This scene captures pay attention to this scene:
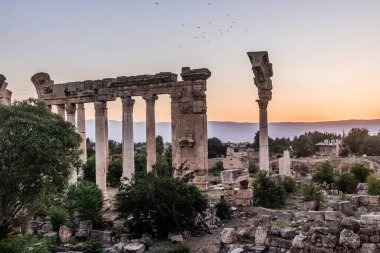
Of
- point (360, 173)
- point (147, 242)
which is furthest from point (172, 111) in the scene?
point (360, 173)

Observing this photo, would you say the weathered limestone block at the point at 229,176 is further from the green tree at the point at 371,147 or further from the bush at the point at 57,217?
the green tree at the point at 371,147

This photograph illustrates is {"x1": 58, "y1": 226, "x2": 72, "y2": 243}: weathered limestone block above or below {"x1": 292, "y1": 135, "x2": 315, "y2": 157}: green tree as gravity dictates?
below

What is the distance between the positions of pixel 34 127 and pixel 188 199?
22.7 feet

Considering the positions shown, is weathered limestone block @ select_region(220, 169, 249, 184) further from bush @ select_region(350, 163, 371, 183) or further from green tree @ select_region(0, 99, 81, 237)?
bush @ select_region(350, 163, 371, 183)

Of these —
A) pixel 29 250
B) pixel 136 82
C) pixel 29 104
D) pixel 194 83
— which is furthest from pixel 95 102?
pixel 29 250

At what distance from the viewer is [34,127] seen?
1700 centimetres

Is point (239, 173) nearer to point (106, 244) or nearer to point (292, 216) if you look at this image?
point (292, 216)

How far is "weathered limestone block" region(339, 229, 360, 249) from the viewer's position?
1272 cm

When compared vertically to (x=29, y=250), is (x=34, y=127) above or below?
above

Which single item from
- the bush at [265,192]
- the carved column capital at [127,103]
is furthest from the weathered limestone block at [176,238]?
the carved column capital at [127,103]

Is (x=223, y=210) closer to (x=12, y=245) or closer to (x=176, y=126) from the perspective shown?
(x=176, y=126)

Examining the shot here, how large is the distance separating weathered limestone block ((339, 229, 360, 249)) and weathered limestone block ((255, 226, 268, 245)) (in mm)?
2801

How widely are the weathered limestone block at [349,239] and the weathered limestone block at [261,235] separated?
2.80 m

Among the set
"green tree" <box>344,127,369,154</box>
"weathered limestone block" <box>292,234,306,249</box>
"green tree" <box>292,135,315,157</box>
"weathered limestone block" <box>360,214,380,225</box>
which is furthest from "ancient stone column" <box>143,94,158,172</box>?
"green tree" <box>344,127,369,154</box>
